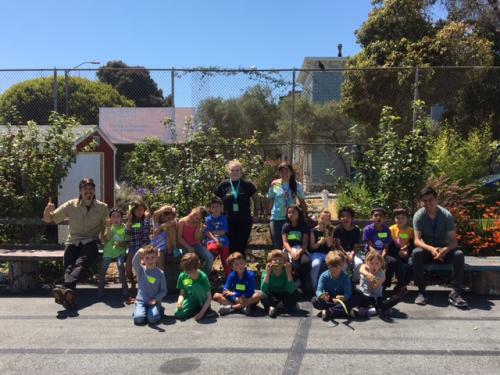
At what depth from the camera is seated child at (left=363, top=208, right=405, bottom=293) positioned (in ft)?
20.6

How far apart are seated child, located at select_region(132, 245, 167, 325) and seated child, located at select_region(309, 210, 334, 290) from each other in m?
1.85

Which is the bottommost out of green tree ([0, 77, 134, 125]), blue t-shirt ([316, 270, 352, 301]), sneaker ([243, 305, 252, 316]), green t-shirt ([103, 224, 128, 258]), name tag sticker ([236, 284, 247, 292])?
sneaker ([243, 305, 252, 316])

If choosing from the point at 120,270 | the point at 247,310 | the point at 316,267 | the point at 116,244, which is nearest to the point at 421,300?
the point at 316,267

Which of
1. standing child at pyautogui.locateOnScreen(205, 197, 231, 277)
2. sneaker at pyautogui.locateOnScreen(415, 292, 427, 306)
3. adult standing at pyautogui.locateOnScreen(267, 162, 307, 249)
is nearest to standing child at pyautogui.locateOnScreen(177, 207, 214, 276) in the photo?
standing child at pyautogui.locateOnScreen(205, 197, 231, 277)

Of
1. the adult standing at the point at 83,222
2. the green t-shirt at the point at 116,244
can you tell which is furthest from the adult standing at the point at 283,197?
the adult standing at the point at 83,222

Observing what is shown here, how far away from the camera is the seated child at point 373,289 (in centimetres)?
564

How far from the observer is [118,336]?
16.5 ft

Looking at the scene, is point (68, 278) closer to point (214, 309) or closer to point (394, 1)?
point (214, 309)

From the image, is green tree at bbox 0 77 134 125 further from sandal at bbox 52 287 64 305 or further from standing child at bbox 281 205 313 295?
standing child at bbox 281 205 313 295

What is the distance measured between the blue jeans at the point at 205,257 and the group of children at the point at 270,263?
13 millimetres

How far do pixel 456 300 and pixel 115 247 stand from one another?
14.2 ft

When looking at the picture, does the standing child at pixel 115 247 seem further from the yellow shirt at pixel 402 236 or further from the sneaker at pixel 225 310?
the yellow shirt at pixel 402 236

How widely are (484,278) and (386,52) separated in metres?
10.8

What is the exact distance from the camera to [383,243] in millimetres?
6438
